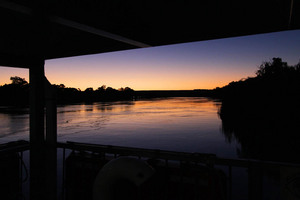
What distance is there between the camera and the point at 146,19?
7.58 feet

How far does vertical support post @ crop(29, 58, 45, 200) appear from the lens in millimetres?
3135

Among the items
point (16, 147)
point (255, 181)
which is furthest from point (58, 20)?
point (255, 181)

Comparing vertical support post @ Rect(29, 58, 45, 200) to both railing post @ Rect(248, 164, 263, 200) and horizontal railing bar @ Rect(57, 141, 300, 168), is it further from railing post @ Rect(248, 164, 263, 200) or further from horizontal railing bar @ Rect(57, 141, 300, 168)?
railing post @ Rect(248, 164, 263, 200)

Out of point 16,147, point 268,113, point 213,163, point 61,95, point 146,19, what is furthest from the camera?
point 61,95

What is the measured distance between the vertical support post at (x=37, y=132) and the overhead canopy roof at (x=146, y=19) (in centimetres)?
43

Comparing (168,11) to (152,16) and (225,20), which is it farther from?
(225,20)

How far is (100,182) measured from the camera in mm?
1723

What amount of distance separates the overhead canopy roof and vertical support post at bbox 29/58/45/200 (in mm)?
426

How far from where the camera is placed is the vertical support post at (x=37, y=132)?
313cm

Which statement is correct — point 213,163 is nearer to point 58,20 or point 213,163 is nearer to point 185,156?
point 185,156

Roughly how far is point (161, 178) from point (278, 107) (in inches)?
1825

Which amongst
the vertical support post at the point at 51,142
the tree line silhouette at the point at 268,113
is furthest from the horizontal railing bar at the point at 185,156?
the tree line silhouette at the point at 268,113

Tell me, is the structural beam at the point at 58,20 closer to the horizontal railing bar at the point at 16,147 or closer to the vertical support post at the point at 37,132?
the vertical support post at the point at 37,132

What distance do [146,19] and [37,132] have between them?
2.31 meters
